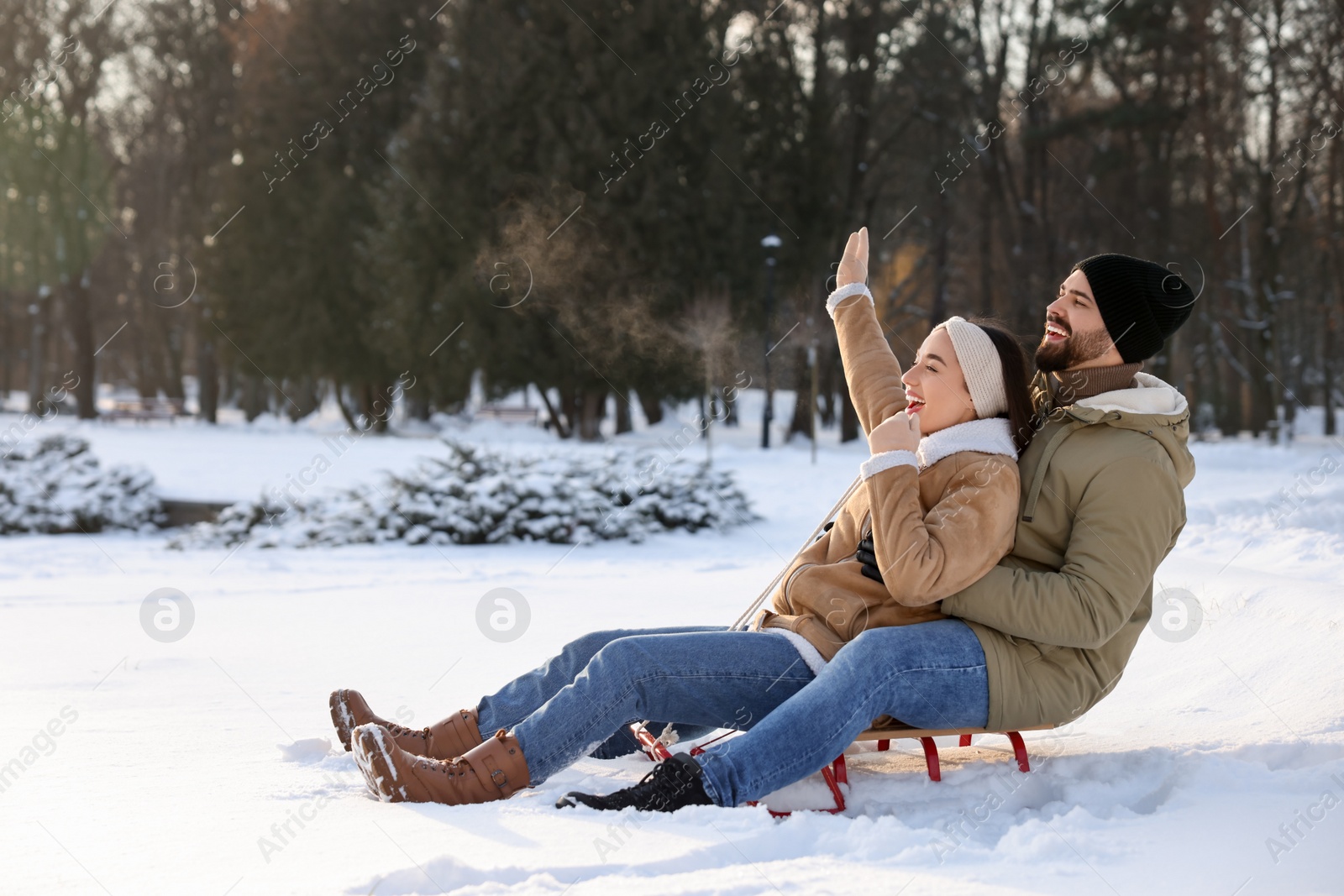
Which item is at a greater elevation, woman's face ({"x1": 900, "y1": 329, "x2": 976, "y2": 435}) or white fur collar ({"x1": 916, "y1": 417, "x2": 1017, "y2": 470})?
woman's face ({"x1": 900, "y1": 329, "x2": 976, "y2": 435})

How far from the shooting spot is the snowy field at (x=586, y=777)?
2.86m

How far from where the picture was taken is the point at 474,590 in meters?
8.64

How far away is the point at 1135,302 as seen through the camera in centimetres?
352

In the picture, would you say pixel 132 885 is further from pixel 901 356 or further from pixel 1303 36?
pixel 901 356

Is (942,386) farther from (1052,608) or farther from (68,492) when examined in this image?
(68,492)

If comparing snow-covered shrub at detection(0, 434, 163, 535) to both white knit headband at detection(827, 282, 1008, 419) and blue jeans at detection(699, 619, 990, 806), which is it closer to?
blue jeans at detection(699, 619, 990, 806)

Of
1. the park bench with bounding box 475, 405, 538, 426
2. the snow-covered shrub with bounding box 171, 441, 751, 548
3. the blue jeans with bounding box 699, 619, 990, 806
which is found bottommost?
the park bench with bounding box 475, 405, 538, 426

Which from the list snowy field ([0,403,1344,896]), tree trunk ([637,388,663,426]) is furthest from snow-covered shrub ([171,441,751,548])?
tree trunk ([637,388,663,426])

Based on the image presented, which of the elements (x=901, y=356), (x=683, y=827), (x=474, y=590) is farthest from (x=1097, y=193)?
(x=683, y=827)

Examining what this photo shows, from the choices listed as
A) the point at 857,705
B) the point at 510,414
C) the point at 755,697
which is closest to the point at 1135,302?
the point at 857,705

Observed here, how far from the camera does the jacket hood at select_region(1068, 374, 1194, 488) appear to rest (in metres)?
3.39

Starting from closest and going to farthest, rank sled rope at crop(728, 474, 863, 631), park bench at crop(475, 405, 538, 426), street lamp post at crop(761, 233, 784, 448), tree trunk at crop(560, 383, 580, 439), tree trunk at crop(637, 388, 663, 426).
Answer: sled rope at crop(728, 474, 863, 631) < street lamp post at crop(761, 233, 784, 448) < tree trunk at crop(637, 388, 663, 426) < tree trunk at crop(560, 383, 580, 439) < park bench at crop(475, 405, 538, 426)

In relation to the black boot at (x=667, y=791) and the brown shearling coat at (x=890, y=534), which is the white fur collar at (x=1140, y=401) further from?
the black boot at (x=667, y=791)

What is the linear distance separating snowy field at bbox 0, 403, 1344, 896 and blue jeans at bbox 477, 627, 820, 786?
0.20m
